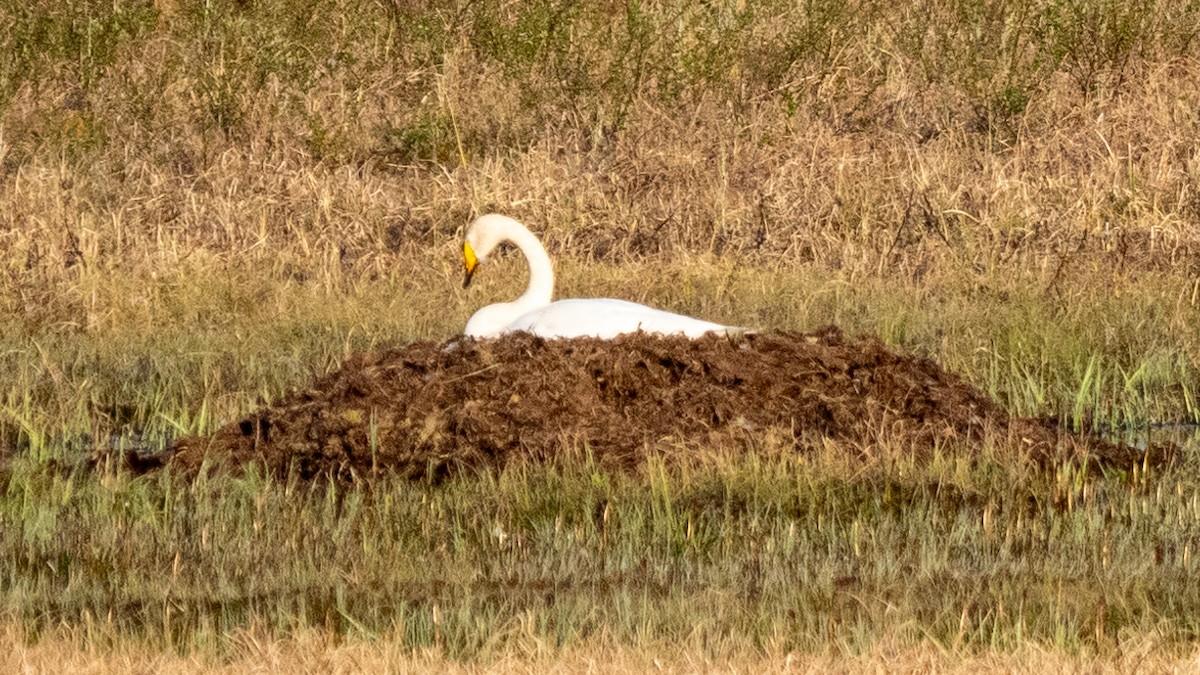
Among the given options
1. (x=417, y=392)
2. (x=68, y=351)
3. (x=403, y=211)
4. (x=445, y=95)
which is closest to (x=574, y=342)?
(x=417, y=392)

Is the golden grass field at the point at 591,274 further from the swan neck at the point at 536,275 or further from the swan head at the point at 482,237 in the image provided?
the swan neck at the point at 536,275

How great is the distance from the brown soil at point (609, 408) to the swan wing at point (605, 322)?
25cm

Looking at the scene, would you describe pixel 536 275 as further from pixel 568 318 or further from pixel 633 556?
pixel 633 556

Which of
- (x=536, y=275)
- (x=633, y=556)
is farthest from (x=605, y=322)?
(x=633, y=556)

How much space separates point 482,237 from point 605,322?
2.05 m

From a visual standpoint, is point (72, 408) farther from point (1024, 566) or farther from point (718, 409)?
point (1024, 566)

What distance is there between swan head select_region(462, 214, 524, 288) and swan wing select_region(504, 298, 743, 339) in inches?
61.3

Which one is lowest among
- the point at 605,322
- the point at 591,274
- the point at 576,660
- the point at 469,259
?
the point at 591,274

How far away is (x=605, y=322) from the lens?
8836 mm

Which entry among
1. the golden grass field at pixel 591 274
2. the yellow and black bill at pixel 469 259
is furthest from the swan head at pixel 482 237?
the golden grass field at pixel 591 274

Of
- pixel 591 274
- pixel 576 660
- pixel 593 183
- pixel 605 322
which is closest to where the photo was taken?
pixel 576 660

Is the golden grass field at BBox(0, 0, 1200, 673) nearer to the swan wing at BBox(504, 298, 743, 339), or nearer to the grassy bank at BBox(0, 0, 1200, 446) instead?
the grassy bank at BBox(0, 0, 1200, 446)

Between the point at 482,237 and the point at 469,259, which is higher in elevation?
the point at 482,237

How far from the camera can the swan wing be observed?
8.82 m
